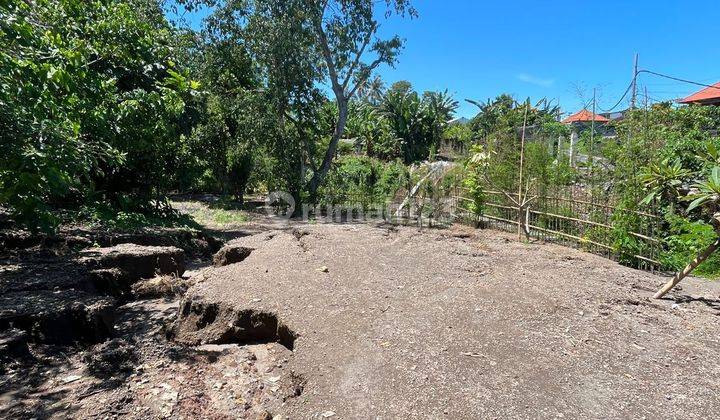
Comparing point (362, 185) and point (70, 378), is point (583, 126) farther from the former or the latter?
point (70, 378)

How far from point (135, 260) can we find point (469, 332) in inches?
178

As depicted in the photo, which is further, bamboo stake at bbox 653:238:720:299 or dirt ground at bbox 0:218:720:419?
bamboo stake at bbox 653:238:720:299

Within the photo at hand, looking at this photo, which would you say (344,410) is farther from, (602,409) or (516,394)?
(602,409)

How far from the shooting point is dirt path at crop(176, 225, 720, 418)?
9.67ft

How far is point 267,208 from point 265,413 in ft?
43.3

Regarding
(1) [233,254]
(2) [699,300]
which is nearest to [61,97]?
(1) [233,254]

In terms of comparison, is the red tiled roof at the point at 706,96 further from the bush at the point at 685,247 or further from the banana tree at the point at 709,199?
the banana tree at the point at 709,199

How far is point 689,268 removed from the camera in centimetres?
455

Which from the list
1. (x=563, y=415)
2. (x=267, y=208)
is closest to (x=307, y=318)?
(x=563, y=415)

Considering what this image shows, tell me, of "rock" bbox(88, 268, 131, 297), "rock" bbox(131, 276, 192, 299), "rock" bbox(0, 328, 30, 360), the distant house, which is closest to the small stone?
"rock" bbox(0, 328, 30, 360)

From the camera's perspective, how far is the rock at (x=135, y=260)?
5.52 m

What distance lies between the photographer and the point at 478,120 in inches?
953

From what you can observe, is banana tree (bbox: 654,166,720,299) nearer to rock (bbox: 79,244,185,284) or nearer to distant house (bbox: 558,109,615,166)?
distant house (bbox: 558,109,615,166)

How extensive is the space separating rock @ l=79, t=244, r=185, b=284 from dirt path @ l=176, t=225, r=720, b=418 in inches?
46.8
